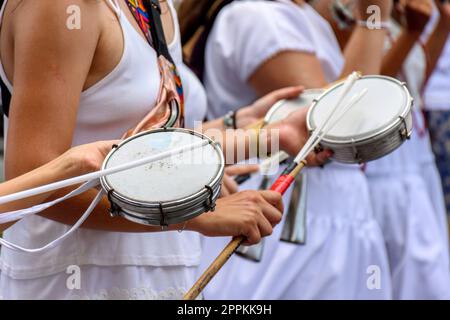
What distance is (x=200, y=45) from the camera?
190cm

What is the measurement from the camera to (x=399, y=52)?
7.05 feet

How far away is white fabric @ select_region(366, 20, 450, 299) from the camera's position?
203cm

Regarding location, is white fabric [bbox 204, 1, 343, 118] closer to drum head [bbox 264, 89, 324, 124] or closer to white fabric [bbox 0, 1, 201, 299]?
drum head [bbox 264, 89, 324, 124]

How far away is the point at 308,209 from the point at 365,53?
0.37m

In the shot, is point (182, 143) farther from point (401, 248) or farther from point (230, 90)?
point (401, 248)

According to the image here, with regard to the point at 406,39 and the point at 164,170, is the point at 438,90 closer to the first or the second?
the point at 406,39

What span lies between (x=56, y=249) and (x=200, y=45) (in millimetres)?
868

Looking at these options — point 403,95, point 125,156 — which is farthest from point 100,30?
point 403,95

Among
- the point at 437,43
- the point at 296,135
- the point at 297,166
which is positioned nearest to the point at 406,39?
the point at 437,43

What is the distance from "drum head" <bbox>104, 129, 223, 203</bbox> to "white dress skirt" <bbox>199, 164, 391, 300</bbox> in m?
0.74

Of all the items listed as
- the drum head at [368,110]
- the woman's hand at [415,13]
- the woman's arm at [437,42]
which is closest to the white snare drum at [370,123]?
the drum head at [368,110]

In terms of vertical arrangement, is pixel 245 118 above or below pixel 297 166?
above

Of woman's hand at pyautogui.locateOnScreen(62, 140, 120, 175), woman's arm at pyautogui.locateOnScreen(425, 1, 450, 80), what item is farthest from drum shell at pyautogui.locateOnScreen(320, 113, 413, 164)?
woman's arm at pyautogui.locateOnScreen(425, 1, 450, 80)

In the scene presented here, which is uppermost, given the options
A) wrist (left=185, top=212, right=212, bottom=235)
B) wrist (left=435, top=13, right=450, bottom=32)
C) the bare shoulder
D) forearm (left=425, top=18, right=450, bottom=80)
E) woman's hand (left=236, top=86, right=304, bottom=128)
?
wrist (left=435, top=13, right=450, bottom=32)
